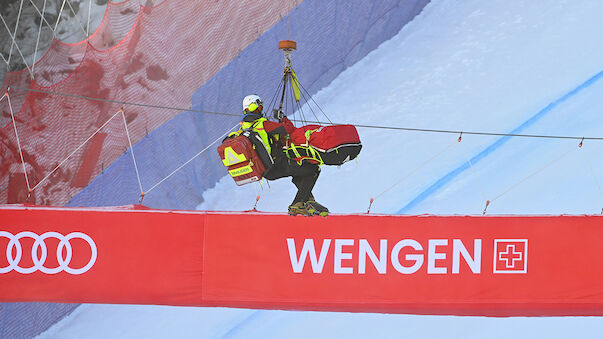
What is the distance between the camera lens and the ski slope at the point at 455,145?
20.4 ft

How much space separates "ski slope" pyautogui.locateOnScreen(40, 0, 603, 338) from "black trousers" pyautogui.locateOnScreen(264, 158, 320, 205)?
2278 mm

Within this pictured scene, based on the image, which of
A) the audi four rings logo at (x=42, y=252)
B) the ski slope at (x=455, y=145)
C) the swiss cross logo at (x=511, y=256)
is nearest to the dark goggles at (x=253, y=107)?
the audi four rings logo at (x=42, y=252)

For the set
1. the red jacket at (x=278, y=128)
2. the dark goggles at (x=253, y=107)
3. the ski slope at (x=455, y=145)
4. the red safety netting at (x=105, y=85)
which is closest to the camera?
the red jacket at (x=278, y=128)

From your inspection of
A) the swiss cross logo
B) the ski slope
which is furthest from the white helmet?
the ski slope

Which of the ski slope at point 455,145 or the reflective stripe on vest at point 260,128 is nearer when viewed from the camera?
the reflective stripe on vest at point 260,128

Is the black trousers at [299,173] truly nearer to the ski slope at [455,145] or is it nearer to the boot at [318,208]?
the boot at [318,208]

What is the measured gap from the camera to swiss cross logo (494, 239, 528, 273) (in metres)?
4.08

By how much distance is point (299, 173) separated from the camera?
4152mm

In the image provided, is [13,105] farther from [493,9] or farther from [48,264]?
[493,9]

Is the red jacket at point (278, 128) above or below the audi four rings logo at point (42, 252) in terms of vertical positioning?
above

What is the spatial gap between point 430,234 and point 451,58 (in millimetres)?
3747

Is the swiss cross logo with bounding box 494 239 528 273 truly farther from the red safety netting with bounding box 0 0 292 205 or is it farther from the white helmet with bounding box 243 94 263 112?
the red safety netting with bounding box 0 0 292 205

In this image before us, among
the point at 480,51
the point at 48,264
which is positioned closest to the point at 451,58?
the point at 480,51

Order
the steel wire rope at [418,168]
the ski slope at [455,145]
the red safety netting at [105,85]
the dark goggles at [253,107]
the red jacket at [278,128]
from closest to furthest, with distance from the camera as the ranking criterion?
the red jacket at [278,128] → the dark goggles at [253,107] → the red safety netting at [105,85] → the ski slope at [455,145] → the steel wire rope at [418,168]
